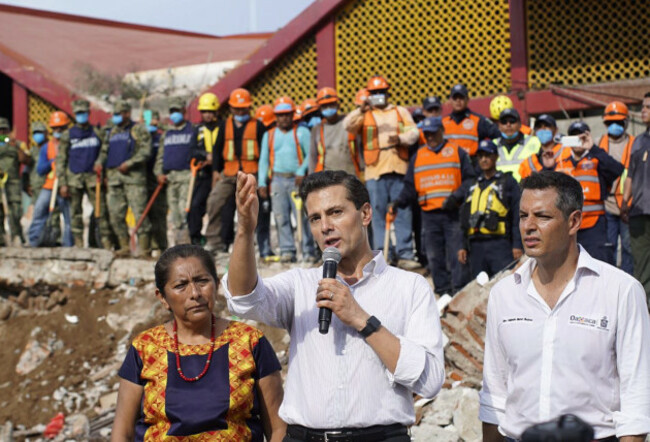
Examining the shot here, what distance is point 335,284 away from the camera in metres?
3.53

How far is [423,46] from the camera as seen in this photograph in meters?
15.0

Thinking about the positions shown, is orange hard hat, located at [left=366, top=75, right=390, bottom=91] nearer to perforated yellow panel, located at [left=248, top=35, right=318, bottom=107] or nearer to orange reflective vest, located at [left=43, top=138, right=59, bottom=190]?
perforated yellow panel, located at [left=248, top=35, right=318, bottom=107]

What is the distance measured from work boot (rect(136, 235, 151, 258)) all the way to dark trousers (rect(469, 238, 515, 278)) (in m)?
5.68

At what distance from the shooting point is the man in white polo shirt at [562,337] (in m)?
3.66

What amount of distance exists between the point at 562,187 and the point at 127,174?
993 centimetres

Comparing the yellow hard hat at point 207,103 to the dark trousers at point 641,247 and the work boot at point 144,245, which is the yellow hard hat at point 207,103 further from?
the dark trousers at point 641,247

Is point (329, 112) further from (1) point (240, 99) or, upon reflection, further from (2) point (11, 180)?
(2) point (11, 180)

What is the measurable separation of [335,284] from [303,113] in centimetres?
927

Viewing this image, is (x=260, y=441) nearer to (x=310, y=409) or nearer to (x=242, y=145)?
(x=310, y=409)

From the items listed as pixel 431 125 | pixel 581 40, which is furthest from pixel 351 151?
pixel 581 40

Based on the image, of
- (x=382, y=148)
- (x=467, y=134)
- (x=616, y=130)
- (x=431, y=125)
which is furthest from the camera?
(x=382, y=148)

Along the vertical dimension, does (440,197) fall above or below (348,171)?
below

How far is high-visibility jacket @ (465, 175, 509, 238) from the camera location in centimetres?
882

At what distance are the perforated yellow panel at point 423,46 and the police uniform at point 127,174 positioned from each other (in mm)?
3862
